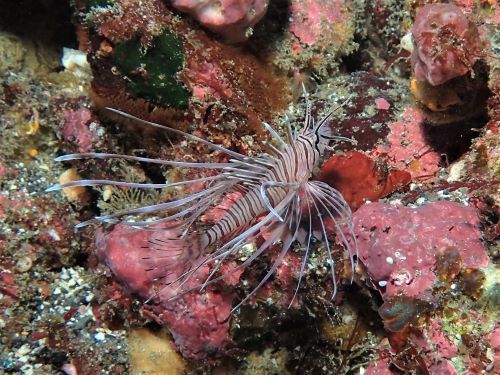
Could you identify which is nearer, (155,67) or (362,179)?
(362,179)

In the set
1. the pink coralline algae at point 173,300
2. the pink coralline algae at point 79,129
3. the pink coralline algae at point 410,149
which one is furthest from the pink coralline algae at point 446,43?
the pink coralline algae at point 79,129

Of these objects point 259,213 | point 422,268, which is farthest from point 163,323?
point 422,268

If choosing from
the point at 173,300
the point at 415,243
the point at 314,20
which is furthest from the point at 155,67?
the point at 415,243

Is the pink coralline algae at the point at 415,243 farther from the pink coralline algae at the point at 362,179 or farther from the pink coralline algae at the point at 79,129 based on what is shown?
the pink coralline algae at the point at 79,129

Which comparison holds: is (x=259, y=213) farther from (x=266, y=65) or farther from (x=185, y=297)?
(x=266, y=65)

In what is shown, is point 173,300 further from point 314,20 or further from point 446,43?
point 314,20

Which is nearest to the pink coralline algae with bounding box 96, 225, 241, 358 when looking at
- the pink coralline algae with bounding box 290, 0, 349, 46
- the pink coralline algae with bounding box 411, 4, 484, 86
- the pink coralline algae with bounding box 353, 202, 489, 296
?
the pink coralline algae with bounding box 353, 202, 489, 296
